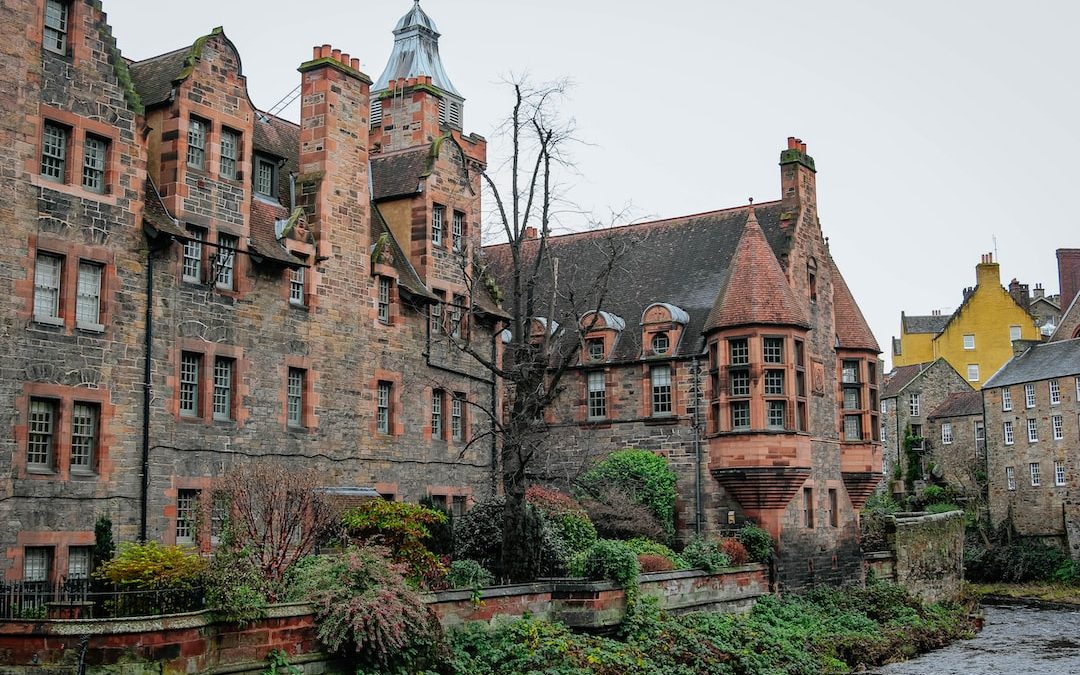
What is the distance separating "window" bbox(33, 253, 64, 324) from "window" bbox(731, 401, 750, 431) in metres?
19.8

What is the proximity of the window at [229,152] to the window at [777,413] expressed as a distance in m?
16.8

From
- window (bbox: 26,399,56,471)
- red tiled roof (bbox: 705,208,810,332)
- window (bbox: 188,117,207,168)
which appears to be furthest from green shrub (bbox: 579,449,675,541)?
window (bbox: 26,399,56,471)

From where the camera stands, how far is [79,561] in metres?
23.0

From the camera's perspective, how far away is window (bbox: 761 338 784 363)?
35.6m

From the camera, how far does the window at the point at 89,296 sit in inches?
928

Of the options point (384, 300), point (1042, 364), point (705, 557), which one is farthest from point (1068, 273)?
point (384, 300)

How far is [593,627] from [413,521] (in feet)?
15.0

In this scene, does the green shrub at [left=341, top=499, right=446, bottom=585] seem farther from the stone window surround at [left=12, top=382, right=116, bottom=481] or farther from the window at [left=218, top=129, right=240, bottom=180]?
the window at [left=218, top=129, right=240, bottom=180]

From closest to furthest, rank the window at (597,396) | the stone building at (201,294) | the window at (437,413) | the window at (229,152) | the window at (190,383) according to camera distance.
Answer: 1. the stone building at (201,294)
2. the window at (190,383)
3. the window at (229,152)
4. the window at (437,413)
5. the window at (597,396)

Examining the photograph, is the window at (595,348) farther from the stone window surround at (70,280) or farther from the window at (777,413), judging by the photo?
the stone window surround at (70,280)

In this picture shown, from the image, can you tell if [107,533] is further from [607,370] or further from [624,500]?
[607,370]

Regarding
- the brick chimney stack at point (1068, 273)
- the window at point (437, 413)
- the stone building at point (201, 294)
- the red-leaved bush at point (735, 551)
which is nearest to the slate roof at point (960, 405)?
the brick chimney stack at point (1068, 273)

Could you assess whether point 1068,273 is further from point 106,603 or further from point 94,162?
point 106,603

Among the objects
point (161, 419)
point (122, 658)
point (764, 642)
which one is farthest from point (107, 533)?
point (764, 642)
